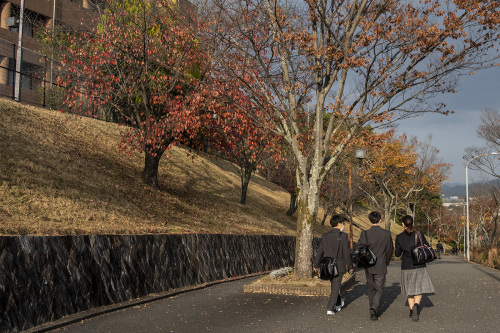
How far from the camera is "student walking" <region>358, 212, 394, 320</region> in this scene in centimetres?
881

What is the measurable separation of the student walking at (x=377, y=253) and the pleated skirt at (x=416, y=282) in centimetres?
40

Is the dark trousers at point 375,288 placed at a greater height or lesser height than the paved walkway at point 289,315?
greater

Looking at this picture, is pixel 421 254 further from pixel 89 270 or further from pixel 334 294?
pixel 89 270

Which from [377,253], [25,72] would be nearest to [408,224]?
[377,253]

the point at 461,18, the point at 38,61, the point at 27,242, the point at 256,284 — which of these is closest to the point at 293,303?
the point at 256,284

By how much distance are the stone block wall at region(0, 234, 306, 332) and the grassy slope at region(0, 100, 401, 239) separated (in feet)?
7.02

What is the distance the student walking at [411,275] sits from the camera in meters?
8.70

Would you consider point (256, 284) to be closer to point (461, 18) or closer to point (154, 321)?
point (154, 321)

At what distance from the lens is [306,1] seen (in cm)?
1327

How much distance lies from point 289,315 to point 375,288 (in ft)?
5.31

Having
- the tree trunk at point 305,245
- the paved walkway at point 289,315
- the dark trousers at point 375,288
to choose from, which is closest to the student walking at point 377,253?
the dark trousers at point 375,288

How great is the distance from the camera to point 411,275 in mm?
8898

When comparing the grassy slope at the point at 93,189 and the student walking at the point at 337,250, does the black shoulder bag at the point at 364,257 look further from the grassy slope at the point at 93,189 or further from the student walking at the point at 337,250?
the grassy slope at the point at 93,189

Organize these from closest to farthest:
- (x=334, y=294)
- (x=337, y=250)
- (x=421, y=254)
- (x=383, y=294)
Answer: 1. (x=421, y=254)
2. (x=334, y=294)
3. (x=337, y=250)
4. (x=383, y=294)
